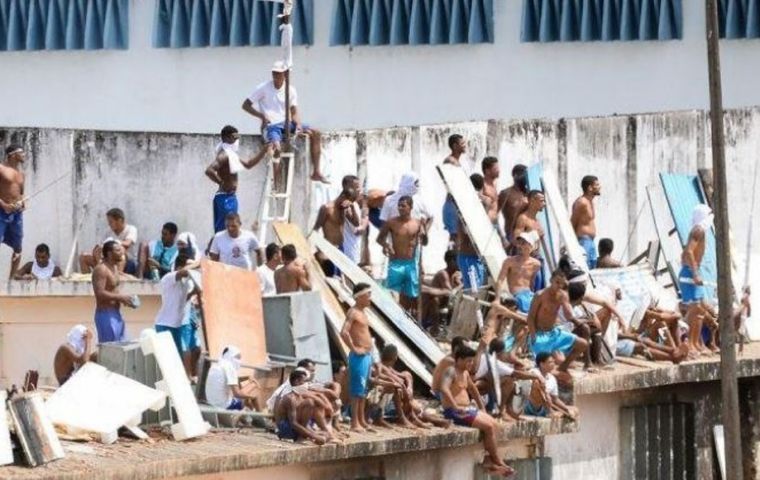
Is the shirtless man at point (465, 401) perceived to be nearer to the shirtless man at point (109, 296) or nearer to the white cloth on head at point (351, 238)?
the shirtless man at point (109, 296)

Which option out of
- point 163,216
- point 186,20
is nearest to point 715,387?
point 163,216

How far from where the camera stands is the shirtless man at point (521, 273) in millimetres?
24406

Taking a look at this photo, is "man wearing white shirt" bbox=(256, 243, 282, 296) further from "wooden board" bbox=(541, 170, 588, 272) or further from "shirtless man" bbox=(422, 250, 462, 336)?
"wooden board" bbox=(541, 170, 588, 272)

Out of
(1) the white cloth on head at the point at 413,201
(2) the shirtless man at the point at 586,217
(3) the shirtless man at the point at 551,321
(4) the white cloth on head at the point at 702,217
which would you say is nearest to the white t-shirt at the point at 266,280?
(1) the white cloth on head at the point at 413,201

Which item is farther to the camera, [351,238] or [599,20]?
[599,20]

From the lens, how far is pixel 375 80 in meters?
33.5

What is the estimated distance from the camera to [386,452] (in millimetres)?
21672

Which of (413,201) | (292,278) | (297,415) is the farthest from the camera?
(413,201)

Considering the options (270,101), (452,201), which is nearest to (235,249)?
(270,101)

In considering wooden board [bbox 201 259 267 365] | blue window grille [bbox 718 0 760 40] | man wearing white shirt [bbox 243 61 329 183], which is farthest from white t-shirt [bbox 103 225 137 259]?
blue window grille [bbox 718 0 760 40]

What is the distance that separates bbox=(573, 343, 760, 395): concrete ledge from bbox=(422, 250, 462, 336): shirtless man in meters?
1.48

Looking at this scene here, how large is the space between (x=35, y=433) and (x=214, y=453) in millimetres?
1553

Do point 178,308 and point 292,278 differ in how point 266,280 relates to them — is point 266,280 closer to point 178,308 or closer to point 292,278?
point 292,278

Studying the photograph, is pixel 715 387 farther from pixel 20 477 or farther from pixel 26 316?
pixel 20 477
